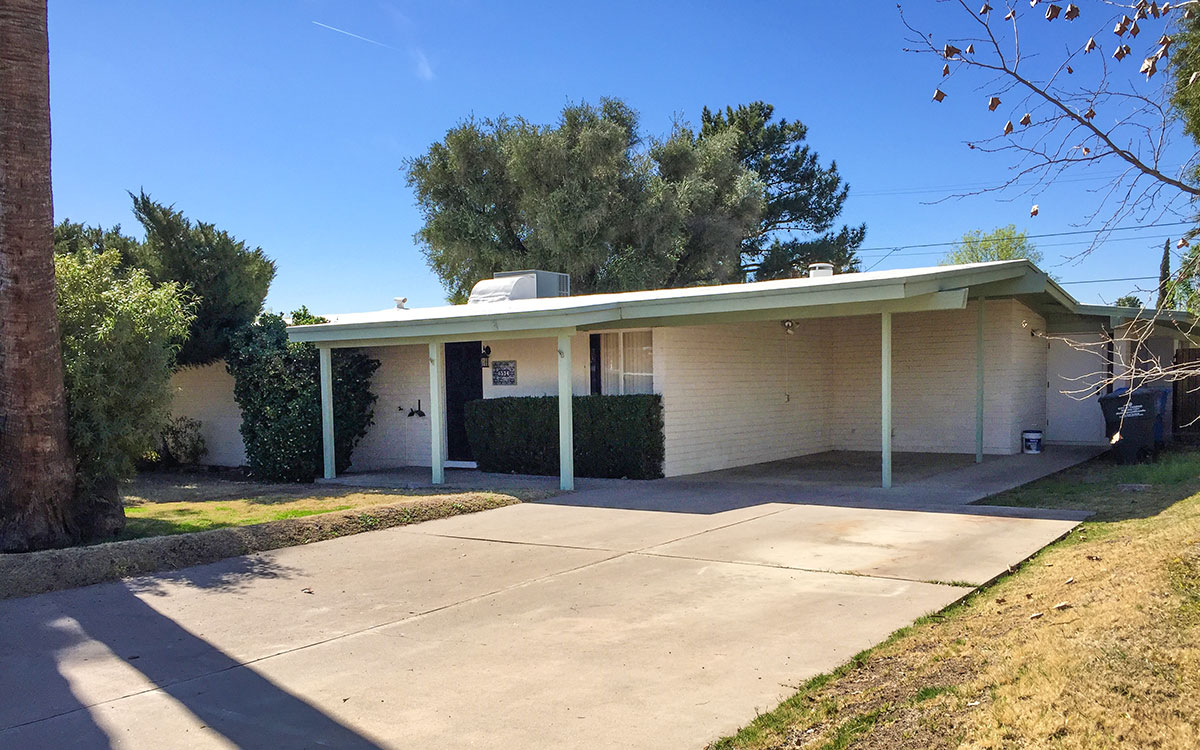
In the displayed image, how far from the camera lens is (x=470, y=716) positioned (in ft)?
14.2

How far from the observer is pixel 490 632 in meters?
5.76

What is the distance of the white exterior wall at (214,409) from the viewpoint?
17656 millimetres

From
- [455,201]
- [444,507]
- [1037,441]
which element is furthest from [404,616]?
[455,201]

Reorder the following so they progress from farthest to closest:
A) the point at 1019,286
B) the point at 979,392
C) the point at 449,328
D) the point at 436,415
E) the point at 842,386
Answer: the point at 842,386 < the point at 979,392 < the point at 1019,286 < the point at 436,415 < the point at 449,328

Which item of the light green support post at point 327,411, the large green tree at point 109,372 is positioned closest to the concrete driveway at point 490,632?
the large green tree at point 109,372

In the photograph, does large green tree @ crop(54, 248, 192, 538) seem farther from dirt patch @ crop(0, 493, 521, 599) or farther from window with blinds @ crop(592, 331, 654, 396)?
window with blinds @ crop(592, 331, 654, 396)

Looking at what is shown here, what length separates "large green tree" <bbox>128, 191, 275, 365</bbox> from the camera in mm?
16531

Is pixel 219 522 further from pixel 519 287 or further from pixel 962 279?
Result: pixel 962 279

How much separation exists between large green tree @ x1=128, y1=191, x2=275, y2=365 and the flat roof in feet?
9.14

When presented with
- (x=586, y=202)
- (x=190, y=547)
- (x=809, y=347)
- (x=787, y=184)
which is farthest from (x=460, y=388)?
(x=787, y=184)

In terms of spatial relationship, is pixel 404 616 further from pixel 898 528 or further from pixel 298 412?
pixel 298 412

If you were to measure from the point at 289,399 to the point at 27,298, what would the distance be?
734cm

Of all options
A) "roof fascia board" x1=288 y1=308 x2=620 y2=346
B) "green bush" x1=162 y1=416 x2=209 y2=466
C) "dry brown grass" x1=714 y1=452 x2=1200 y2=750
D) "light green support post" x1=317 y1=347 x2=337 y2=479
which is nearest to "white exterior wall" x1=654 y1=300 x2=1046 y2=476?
"roof fascia board" x1=288 y1=308 x2=620 y2=346

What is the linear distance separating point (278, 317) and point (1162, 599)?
597 inches
